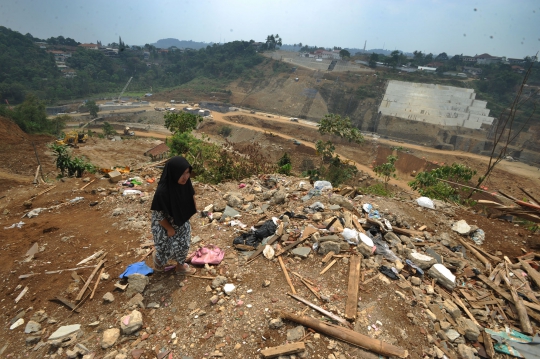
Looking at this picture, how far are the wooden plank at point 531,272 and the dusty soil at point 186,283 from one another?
38 centimetres

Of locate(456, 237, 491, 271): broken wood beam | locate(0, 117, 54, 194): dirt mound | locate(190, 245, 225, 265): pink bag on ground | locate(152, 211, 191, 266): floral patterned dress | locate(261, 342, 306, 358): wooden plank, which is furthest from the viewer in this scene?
locate(0, 117, 54, 194): dirt mound

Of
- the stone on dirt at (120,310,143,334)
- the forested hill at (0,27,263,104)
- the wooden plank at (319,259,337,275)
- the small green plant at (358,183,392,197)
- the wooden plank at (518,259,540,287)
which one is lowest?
the small green plant at (358,183,392,197)

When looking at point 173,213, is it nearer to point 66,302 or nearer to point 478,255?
point 66,302

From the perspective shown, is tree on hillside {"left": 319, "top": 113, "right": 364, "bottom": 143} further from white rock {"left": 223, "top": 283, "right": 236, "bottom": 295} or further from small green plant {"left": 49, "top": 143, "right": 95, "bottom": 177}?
white rock {"left": 223, "top": 283, "right": 236, "bottom": 295}

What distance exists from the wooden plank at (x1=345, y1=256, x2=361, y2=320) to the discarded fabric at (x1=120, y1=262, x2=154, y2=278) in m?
2.41

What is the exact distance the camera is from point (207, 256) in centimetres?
351

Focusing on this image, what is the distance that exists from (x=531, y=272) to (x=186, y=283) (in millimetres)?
4864

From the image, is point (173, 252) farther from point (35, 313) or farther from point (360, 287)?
point (360, 287)

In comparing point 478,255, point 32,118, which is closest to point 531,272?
point 478,255

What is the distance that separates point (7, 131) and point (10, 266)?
17.5 metres

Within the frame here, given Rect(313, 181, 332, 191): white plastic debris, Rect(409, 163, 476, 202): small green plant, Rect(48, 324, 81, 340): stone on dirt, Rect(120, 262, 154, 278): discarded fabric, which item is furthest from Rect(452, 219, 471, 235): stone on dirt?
Rect(48, 324, 81, 340): stone on dirt

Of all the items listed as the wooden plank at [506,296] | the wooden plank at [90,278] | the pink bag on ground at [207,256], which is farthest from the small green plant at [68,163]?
the wooden plank at [506,296]

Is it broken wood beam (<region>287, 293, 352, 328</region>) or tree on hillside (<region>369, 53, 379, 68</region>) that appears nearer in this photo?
broken wood beam (<region>287, 293, 352, 328</region>)

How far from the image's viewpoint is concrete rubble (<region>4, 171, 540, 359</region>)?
8.27ft
